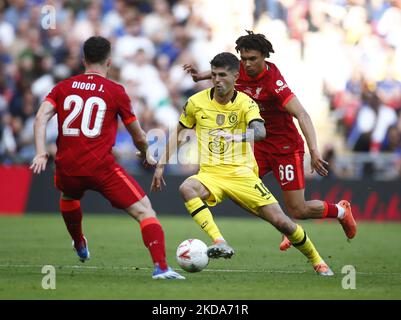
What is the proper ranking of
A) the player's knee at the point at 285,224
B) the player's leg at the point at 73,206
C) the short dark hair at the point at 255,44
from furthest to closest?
the short dark hair at the point at 255,44, the player's knee at the point at 285,224, the player's leg at the point at 73,206

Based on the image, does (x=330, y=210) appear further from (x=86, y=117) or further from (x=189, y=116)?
(x=86, y=117)

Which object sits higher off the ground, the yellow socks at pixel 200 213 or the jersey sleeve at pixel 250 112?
the jersey sleeve at pixel 250 112

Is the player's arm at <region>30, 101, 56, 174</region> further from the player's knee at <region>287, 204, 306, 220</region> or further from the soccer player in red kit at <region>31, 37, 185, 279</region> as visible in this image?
the player's knee at <region>287, 204, 306, 220</region>

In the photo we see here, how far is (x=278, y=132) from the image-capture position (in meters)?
11.8

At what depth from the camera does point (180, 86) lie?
22016mm

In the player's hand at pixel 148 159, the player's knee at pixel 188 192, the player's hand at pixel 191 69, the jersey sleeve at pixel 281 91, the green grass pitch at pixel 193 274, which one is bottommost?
the green grass pitch at pixel 193 274

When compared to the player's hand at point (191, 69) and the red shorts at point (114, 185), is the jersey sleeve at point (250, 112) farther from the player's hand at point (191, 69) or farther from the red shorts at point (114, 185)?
the red shorts at point (114, 185)

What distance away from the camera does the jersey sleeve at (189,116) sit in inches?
408

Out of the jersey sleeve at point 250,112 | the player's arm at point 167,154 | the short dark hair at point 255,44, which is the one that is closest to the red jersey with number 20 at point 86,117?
the player's arm at point 167,154

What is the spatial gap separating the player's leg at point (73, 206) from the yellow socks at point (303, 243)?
235cm

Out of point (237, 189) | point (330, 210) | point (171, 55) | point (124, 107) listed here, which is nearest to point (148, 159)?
point (124, 107)

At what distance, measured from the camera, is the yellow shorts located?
10.1 meters
